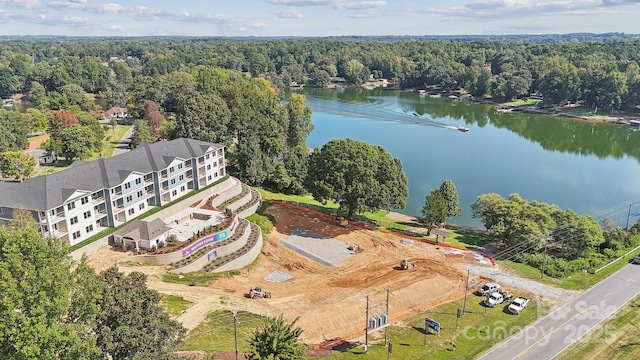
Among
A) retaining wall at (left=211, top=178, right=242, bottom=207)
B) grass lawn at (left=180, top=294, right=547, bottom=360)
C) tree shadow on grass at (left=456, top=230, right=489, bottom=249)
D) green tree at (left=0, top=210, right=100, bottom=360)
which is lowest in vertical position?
tree shadow on grass at (left=456, top=230, right=489, bottom=249)

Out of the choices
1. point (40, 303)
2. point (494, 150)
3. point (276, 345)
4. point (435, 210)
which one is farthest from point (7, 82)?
point (276, 345)

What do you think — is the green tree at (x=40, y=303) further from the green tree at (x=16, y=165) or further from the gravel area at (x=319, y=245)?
the green tree at (x=16, y=165)

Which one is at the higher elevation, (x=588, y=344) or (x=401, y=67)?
(x=401, y=67)

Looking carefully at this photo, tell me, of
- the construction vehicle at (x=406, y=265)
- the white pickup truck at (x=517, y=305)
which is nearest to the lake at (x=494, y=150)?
the construction vehicle at (x=406, y=265)

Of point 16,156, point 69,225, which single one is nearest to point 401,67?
point 16,156

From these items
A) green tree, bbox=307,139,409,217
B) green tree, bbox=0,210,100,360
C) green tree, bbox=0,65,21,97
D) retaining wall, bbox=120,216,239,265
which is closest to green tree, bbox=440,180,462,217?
green tree, bbox=307,139,409,217

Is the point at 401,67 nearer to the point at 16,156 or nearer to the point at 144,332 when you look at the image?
the point at 16,156

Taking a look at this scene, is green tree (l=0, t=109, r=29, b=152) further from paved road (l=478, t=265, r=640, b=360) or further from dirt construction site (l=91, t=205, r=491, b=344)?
paved road (l=478, t=265, r=640, b=360)
